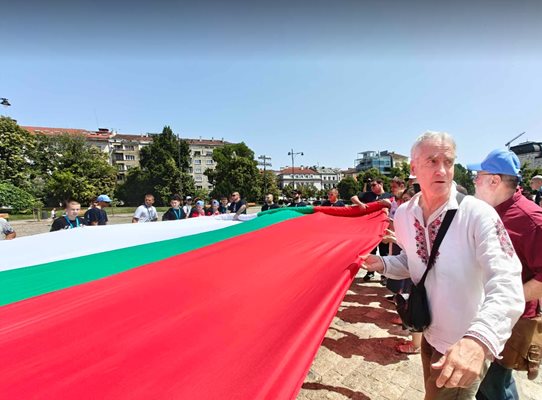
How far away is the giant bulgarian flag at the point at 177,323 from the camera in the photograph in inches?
37.1

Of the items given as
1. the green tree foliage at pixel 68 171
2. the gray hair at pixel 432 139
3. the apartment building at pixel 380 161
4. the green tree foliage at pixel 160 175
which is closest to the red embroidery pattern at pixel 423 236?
the gray hair at pixel 432 139

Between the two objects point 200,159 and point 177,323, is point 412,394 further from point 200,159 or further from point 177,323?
point 200,159

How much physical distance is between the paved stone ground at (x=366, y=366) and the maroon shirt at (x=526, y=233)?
4.60ft

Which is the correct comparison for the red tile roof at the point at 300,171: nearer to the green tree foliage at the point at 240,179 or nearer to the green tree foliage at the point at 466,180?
the green tree foliage at the point at 240,179

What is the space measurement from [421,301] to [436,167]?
2.16ft

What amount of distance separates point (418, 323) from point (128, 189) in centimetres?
5785

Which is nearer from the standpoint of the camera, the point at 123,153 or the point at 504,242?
the point at 504,242

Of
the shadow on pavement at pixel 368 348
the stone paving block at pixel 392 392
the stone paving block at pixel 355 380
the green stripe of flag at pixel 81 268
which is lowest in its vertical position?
the shadow on pavement at pixel 368 348

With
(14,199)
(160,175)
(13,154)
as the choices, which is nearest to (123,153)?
(160,175)

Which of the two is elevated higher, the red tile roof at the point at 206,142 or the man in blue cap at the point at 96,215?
the red tile roof at the point at 206,142

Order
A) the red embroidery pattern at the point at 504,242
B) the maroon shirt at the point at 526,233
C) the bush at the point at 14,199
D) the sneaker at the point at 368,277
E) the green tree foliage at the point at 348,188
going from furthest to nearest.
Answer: the green tree foliage at the point at 348,188 < the bush at the point at 14,199 < the sneaker at the point at 368,277 < the maroon shirt at the point at 526,233 < the red embroidery pattern at the point at 504,242

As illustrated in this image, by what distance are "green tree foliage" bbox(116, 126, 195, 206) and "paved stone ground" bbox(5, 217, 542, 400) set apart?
47.5m

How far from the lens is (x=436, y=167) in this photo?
1.31m

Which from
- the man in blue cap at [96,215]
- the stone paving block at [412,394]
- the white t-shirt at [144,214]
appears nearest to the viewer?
the stone paving block at [412,394]
